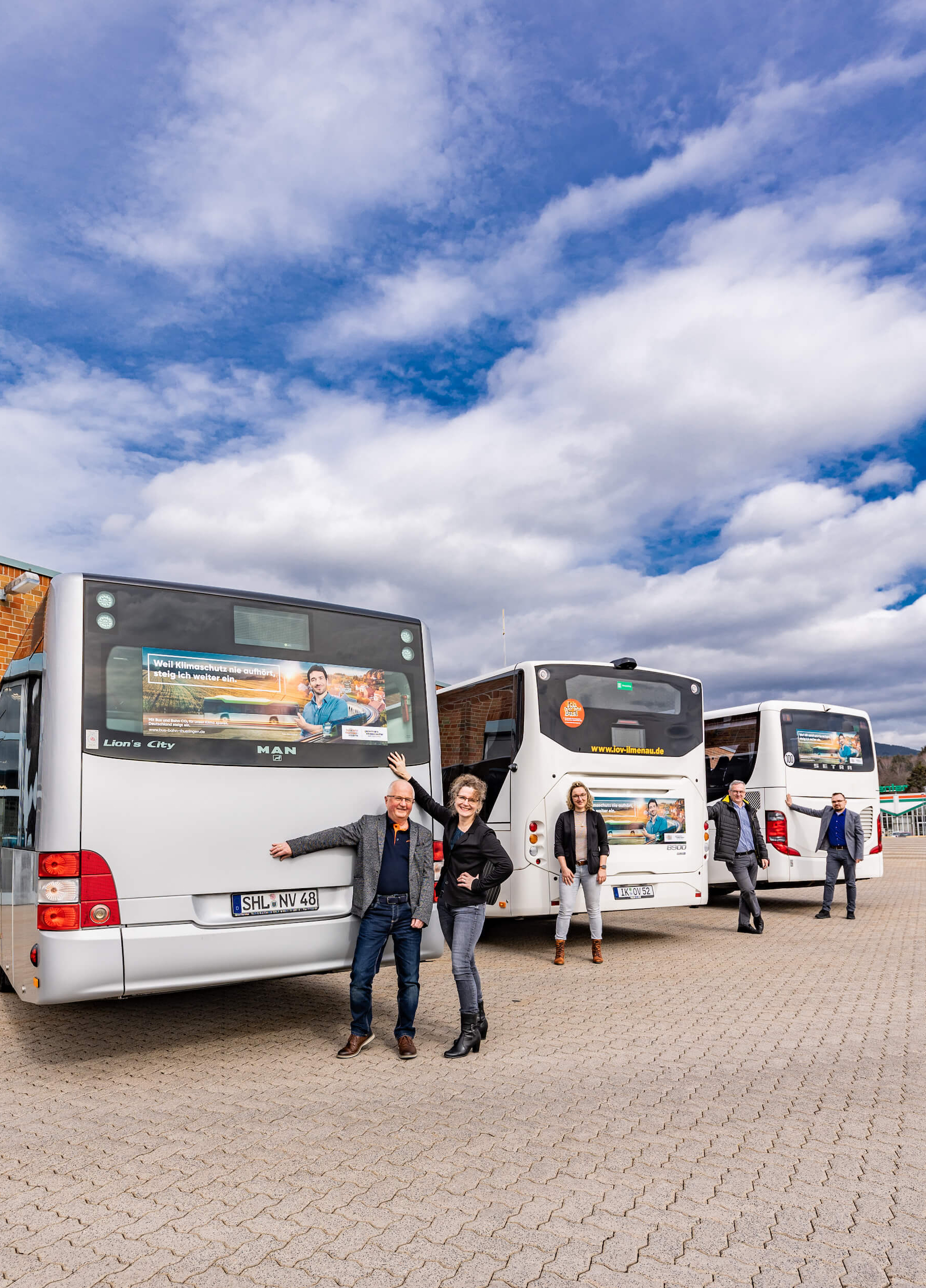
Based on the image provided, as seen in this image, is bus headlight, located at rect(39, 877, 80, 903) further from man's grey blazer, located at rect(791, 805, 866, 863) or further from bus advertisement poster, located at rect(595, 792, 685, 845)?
man's grey blazer, located at rect(791, 805, 866, 863)

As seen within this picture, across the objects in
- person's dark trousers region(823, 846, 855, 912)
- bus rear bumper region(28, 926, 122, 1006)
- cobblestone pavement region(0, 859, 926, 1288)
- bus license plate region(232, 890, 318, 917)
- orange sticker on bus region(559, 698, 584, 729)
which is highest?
orange sticker on bus region(559, 698, 584, 729)

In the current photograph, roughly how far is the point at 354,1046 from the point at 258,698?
225cm

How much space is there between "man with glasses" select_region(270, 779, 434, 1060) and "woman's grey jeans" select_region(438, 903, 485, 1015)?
0.86 feet

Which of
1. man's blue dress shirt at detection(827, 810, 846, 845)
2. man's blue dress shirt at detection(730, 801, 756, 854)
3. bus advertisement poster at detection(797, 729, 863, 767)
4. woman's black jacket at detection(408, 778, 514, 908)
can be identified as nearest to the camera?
woman's black jacket at detection(408, 778, 514, 908)

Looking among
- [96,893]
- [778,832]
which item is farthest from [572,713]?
[96,893]

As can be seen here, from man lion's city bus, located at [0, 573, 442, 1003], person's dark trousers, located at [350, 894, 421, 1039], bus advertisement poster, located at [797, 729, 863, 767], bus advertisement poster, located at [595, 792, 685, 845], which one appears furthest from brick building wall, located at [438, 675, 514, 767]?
bus advertisement poster, located at [797, 729, 863, 767]

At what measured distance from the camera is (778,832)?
46.1 ft

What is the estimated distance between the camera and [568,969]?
9.35 meters

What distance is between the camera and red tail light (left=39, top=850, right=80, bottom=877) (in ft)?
17.1

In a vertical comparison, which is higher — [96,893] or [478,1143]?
[96,893]

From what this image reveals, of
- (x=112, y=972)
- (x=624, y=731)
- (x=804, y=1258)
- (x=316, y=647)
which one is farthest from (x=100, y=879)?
(x=624, y=731)

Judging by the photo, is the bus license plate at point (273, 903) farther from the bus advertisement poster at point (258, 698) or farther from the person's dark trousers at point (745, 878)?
the person's dark trousers at point (745, 878)

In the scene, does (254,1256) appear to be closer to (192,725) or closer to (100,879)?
(100,879)

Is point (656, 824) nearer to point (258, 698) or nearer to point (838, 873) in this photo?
point (838, 873)
